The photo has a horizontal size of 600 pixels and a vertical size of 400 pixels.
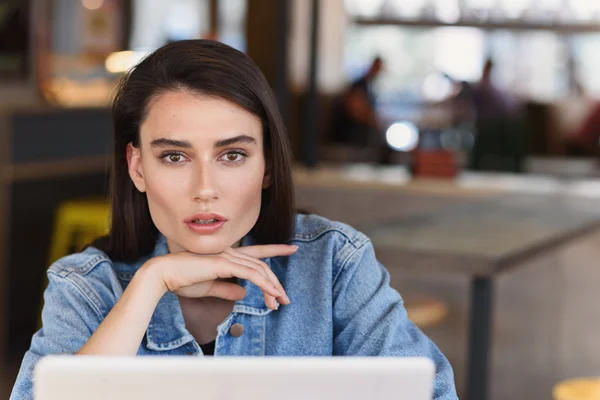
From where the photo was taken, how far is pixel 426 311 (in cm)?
327

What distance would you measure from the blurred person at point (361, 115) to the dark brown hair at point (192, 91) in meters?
8.83

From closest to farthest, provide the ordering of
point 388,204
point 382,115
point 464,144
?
point 388,204, point 464,144, point 382,115

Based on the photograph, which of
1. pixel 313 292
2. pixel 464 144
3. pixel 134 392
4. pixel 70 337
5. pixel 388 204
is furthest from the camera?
pixel 464 144

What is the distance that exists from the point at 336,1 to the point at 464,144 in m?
2.68

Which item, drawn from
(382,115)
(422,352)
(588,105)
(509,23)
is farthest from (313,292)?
(509,23)

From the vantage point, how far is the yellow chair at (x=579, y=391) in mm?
2340

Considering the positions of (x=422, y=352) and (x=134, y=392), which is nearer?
(x=134, y=392)

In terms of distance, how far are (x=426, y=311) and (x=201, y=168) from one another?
1.95 metres

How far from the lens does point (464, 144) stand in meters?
10.5

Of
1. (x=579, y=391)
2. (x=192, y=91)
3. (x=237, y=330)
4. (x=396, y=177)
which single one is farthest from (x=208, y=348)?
(x=396, y=177)

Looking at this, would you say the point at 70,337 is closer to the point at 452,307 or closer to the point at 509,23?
the point at 452,307

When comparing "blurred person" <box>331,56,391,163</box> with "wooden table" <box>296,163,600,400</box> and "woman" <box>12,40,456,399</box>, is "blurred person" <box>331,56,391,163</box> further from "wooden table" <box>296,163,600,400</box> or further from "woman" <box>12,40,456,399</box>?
"woman" <box>12,40,456,399</box>

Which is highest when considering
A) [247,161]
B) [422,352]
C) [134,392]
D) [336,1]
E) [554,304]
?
[336,1]

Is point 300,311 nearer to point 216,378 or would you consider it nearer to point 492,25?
point 216,378
